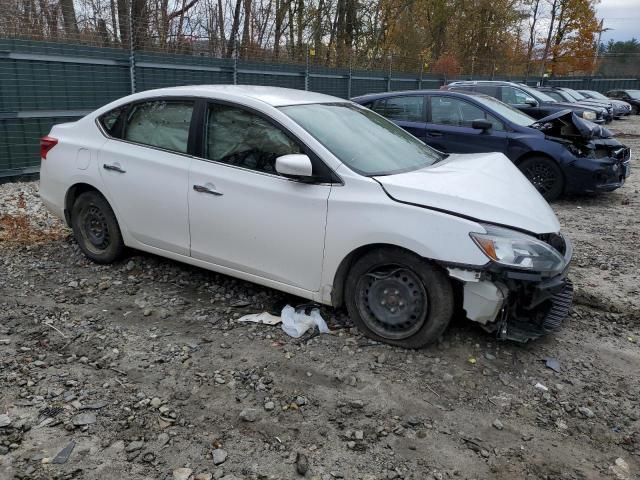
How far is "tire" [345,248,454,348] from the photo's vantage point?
3377mm

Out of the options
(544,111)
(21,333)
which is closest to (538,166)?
(544,111)

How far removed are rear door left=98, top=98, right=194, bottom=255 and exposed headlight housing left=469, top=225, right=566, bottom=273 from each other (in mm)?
2237

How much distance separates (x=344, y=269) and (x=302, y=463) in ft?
4.57

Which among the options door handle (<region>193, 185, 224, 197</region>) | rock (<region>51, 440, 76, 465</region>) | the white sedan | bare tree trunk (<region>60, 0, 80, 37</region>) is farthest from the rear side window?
bare tree trunk (<region>60, 0, 80, 37</region>)

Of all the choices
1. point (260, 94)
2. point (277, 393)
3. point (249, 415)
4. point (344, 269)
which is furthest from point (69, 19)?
point (249, 415)

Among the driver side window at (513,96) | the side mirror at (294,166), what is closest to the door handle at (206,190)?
the side mirror at (294,166)

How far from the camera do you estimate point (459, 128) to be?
8141mm

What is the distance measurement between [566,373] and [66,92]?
824cm

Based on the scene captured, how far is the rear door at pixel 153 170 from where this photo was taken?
4238mm

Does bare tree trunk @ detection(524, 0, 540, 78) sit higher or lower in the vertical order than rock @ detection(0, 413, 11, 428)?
higher

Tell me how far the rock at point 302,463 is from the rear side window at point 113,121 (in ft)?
10.7

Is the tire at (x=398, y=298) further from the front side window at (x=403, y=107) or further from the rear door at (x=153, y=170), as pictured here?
the front side window at (x=403, y=107)

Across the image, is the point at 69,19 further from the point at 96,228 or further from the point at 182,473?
the point at 182,473

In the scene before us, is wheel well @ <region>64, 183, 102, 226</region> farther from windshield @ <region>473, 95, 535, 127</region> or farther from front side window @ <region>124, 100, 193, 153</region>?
windshield @ <region>473, 95, 535, 127</region>
